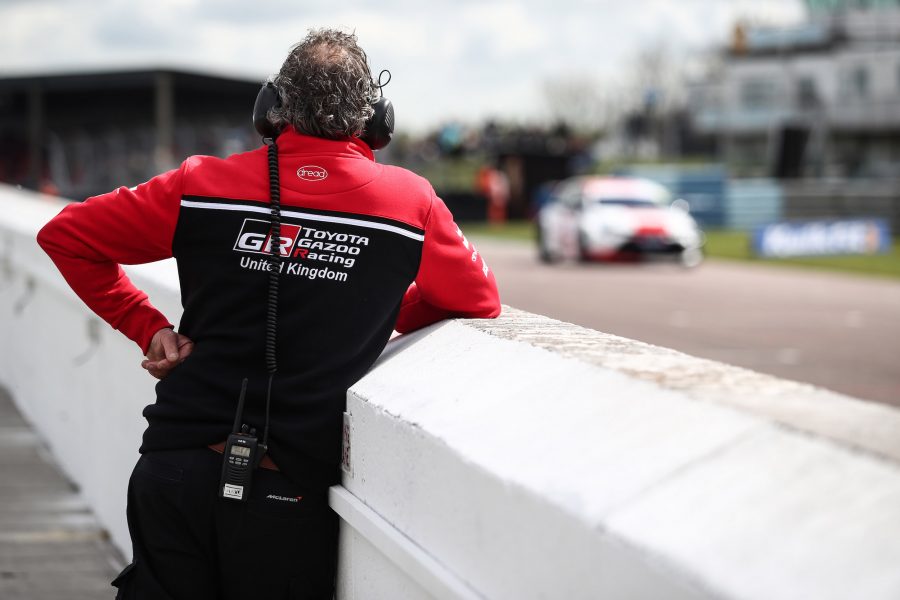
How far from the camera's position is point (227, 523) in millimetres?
2678

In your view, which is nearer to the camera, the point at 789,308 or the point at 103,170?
the point at 789,308

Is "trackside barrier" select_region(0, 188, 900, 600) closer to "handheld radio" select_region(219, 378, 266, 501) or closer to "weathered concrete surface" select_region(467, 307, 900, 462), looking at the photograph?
"weathered concrete surface" select_region(467, 307, 900, 462)

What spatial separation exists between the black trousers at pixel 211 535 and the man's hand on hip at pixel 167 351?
0.75ft

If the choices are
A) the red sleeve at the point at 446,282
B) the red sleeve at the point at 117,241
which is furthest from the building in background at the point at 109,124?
the red sleeve at the point at 446,282

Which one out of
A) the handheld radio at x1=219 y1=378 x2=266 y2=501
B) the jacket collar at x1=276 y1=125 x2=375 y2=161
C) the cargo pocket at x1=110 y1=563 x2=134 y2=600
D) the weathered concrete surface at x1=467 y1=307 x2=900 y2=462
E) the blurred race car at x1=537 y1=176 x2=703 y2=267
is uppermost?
the jacket collar at x1=276 y1=125 x2=375 y2=161

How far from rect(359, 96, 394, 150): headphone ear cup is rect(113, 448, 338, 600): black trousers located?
0.82 meters

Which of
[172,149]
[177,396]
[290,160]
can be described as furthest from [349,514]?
[172,149]

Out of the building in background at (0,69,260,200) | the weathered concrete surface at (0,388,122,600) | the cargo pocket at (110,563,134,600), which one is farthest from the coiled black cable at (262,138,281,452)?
the building in background at (0,69,260,200)

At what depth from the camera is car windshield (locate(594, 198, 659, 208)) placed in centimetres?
2421

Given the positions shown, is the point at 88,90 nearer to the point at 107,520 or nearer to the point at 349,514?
the point at 107,520

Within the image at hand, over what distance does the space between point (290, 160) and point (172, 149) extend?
29.2 m

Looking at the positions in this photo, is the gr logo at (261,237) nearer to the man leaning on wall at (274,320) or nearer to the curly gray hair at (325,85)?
the man leaning on wall at (274,320)

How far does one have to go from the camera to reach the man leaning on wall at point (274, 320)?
2703 mm

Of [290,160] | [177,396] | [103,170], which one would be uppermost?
[290,160]
